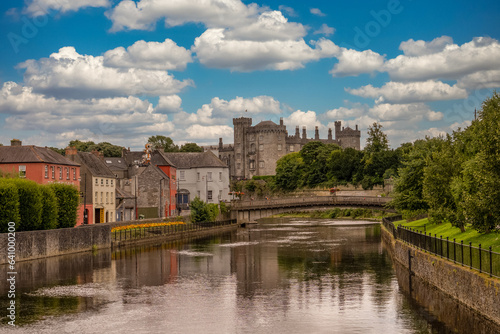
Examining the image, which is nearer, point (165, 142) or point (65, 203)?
point (65, 203)

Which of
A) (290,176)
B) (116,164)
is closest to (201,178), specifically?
(116,164)

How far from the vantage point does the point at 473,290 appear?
22.0 m

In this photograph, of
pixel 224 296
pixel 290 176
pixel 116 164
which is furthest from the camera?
pixel 290 176

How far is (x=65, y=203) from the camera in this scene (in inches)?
1921

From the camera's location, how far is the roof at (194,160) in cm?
9847

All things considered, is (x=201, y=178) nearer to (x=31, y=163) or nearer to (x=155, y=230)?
(x=155, y=230)

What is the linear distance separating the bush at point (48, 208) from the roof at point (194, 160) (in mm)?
52314

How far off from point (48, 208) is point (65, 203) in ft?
10.7

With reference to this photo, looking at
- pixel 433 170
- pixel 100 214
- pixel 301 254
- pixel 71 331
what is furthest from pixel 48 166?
pixel 71 331

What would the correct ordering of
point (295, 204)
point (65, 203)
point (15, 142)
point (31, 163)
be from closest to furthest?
point (65, 203)
point (31, 163)
point (15, 142)
point (295, 204)

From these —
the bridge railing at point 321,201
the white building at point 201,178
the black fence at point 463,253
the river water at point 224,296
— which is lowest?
the river water at point 224,296

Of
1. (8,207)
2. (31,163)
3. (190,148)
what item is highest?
(190,148)

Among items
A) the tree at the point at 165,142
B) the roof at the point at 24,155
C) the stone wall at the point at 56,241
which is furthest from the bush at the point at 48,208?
the tree at the point at 165,142

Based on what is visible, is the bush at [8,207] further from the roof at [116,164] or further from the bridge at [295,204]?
the roof at [116,164]
